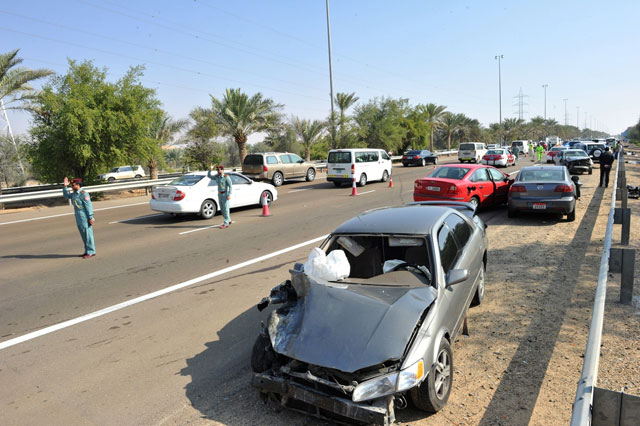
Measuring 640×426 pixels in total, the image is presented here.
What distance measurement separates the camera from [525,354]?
177 inches

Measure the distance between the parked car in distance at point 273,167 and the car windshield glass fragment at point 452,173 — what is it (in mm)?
12522

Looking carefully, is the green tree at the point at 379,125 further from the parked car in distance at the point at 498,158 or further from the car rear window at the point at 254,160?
the car rear window at the point at 254,160

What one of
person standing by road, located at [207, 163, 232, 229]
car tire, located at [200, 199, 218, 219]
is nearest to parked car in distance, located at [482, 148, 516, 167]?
car tire, located at [200, 199, 218, 219]

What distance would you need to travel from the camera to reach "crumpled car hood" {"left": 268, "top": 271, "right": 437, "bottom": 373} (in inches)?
128

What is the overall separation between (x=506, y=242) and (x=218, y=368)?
7.16 metres

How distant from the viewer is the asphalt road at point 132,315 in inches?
154

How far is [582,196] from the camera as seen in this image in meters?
16.2

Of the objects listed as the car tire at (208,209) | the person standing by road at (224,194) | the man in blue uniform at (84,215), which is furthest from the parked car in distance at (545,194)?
the man in blue uniform at (84,215)

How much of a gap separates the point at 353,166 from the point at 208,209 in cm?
969

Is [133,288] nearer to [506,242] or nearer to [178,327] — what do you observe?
[178,327]

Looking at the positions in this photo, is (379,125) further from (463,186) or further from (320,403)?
(320,403)

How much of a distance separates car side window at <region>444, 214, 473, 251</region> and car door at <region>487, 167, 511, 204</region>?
8.35 m

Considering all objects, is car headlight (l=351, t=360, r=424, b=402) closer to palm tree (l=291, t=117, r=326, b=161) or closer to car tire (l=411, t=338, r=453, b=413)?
car tire (l=411, t=338, r=453, b=413)

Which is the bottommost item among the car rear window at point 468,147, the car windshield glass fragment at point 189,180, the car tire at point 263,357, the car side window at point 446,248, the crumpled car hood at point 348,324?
the car tire at point 263,357
